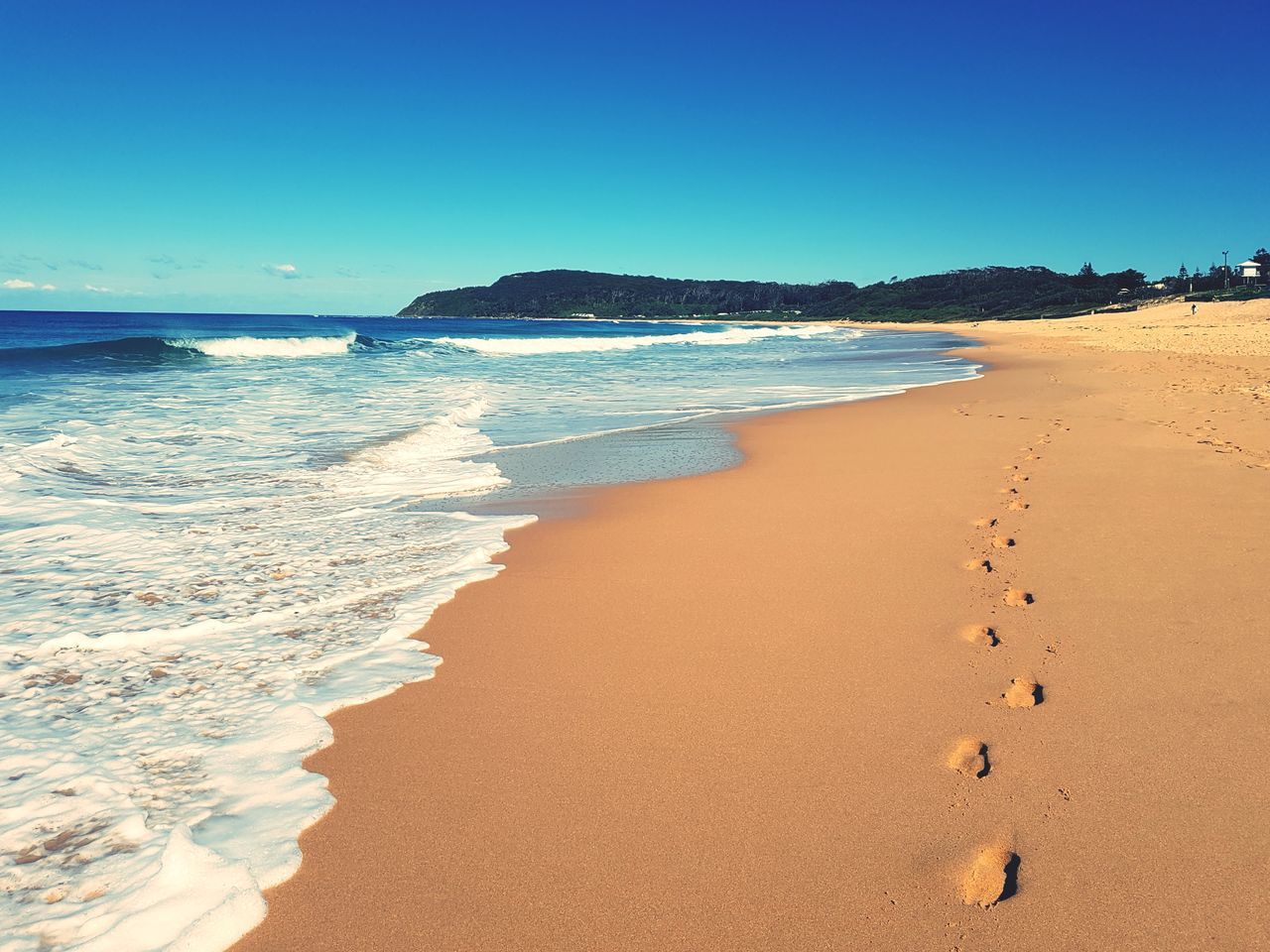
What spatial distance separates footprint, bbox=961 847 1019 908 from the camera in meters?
1.96

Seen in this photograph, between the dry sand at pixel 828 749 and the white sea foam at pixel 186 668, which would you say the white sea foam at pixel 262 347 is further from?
the dry sand at pixel 828 749

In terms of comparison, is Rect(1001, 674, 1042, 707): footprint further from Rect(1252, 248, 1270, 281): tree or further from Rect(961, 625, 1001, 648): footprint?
Rect(1252, 248, 1270, 281): tree

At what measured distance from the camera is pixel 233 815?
2.42 metres

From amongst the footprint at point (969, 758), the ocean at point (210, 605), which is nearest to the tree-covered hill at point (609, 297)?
the ocean at point (210, 605)

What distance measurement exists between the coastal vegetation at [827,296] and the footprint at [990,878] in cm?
7212

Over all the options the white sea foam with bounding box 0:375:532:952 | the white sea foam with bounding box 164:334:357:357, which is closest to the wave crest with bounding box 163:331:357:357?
the white sea foam with bounding box 164:334:357:357

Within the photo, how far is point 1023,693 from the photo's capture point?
2963 millimetres

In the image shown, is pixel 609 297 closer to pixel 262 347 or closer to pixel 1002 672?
pixel 262 347

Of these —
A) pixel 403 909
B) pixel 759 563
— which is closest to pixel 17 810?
pixel 403 909

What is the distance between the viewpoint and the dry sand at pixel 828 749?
77.0 inches

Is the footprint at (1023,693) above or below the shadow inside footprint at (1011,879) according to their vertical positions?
above

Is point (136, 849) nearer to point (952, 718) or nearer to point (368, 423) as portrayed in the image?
point (952, 718)

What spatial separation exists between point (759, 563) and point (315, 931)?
3153 mm

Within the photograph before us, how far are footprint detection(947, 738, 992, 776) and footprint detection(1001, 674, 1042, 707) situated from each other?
0.35m
